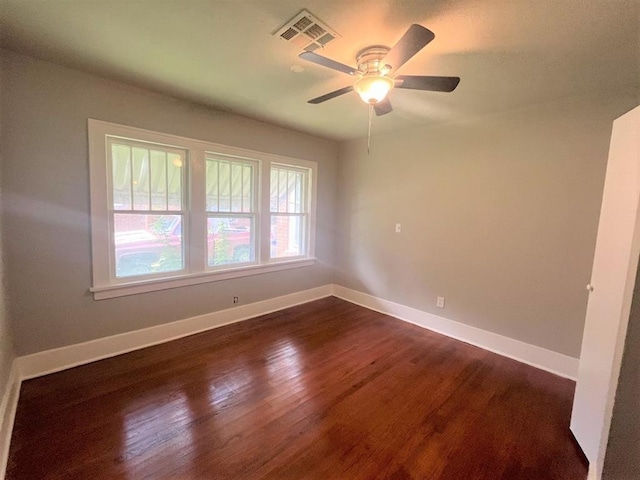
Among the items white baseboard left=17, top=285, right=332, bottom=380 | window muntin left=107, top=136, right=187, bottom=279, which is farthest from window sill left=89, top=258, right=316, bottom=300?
white baseboard left=17, top=285, right=332, bottom=380

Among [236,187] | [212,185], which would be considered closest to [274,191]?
[236,187]

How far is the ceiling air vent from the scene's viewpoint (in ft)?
5.04

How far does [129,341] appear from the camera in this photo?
2.65 m

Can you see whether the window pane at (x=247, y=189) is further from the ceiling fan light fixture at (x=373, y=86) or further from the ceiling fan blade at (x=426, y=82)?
the ceiling fan blade at (x=426, y=82)

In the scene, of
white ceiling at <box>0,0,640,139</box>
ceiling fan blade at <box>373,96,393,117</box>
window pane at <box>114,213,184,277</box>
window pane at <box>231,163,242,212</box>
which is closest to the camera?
white ceiling at <box>0,0,640,139</box>

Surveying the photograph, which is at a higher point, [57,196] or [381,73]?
[381,73]

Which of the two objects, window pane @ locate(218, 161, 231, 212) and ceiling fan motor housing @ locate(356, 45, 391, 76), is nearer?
ceiling fan motor housing @ locate(356, 45, 391, 76)

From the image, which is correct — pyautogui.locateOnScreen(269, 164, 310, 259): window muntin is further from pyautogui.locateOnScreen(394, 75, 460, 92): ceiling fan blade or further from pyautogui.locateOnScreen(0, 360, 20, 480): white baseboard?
pyautogui.locateOnScreen(0, 360, 20, 480): white baseboard

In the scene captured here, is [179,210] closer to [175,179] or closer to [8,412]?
[175,179]

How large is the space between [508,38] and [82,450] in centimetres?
347

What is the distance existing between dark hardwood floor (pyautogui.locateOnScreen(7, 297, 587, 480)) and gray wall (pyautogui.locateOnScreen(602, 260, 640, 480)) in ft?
1.23

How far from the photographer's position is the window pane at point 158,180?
279 centimetres

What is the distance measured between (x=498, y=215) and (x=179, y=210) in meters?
3.40

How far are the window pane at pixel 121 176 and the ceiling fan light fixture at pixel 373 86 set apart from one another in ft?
7.42
